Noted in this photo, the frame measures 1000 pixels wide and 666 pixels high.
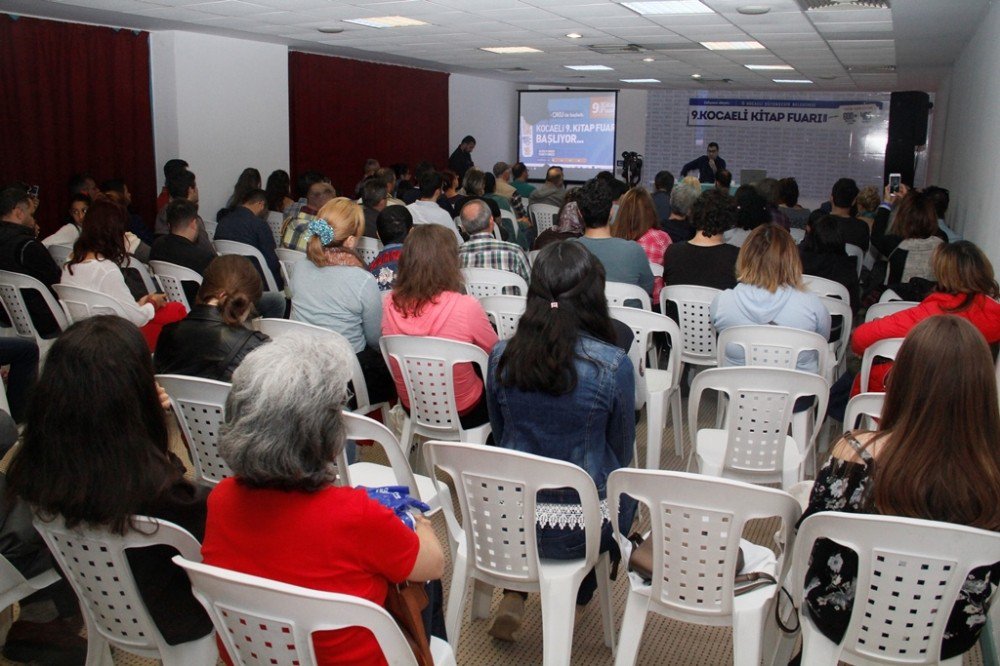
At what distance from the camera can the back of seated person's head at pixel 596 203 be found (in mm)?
4387

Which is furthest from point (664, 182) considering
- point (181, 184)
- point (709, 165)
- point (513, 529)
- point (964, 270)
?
point (513, 529)

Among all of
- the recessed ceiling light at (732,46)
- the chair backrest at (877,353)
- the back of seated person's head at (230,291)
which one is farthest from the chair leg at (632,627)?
the recessed ceiling light at (732,46)

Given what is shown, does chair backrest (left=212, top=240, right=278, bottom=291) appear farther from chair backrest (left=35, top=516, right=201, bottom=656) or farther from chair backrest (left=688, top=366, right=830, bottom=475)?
chair backrest (left=35, top=516, right=201, bottom=656)

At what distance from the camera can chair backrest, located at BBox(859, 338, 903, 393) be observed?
3.25m

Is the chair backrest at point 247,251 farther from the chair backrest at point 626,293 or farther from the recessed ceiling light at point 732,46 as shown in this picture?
the recessed ceiling light at point 732,46

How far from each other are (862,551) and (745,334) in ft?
6.17

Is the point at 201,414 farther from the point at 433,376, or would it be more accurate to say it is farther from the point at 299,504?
the point at 299,504

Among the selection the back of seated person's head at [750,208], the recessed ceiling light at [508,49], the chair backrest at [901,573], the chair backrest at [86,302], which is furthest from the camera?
the recessed ceiling light at [508,49]

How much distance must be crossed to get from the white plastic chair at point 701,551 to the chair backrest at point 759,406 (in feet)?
2.55

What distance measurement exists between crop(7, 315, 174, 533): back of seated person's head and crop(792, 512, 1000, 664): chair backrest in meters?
1.42

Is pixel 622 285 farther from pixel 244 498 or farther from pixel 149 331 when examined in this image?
pixel 244 498

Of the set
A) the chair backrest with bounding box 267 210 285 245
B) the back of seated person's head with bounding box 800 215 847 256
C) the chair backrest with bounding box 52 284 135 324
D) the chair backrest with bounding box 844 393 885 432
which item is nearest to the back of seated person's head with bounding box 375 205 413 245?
the chair backrest with bounding box 52 284 135 324

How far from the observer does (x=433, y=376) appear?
3154mm

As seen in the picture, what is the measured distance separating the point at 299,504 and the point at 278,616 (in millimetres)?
196
